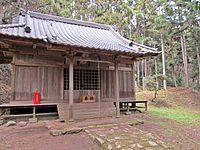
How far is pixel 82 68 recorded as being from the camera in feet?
30.3

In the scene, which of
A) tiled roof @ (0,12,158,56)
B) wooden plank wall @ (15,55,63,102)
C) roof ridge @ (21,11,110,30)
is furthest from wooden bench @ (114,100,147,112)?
roof ridge @ (21,11,110,30)

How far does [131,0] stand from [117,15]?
12.5 ft

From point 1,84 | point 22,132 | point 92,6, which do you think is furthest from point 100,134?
point 92,6

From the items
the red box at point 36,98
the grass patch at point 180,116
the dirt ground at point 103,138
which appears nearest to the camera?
the dirt ground at point 103,138

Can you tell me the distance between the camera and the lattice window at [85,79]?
910cm

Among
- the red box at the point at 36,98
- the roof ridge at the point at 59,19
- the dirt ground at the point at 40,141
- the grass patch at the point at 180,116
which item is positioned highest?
the roof ridge at the point at 59,19

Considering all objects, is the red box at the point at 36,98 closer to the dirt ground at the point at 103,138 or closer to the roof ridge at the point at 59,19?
the dirt ground at the point at 103,138

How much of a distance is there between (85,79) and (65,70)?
1.17 metres

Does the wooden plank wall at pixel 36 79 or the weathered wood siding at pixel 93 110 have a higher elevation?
the wooden plank wall at pixel 36 79

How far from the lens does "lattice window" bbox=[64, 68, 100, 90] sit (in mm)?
9102

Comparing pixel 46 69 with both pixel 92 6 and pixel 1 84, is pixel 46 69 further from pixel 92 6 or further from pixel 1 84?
pixel 92 6

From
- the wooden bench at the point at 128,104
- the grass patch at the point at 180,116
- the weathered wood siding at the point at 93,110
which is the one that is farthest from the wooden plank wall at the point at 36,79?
the grass patch at the point at 180,116

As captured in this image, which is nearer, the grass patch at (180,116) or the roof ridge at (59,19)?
the grass patch at (180,116)

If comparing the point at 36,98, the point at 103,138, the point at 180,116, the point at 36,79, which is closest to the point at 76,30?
the point at 36,79
